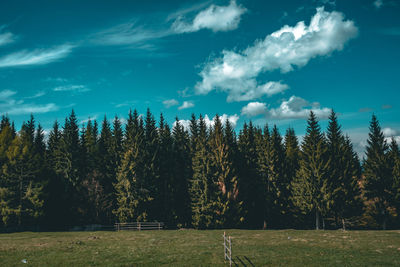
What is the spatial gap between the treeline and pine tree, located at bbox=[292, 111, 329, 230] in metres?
0.16

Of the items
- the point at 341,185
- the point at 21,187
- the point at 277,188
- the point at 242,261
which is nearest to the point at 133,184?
the point at 21,187

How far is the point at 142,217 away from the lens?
48062 millimetres

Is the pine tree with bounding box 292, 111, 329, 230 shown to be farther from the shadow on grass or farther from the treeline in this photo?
the shadow on grass

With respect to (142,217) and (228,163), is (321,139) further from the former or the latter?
(142,217)

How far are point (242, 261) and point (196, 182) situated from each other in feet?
97.9

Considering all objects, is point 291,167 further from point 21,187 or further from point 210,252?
point 21,187

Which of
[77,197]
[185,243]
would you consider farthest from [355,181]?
[77,197]

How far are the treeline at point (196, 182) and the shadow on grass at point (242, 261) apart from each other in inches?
993

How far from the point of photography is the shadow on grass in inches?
800

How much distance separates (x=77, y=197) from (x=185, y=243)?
98.7ft

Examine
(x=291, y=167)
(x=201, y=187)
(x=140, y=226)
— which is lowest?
(x=140, y=226)

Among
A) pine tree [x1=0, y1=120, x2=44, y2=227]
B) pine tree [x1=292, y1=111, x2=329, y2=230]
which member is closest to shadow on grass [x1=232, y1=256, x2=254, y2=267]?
pine tree [x1=292, y1=111, x2=329, y2=230]

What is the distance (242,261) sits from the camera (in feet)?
69.1

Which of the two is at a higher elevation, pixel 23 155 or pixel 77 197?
pixel 23 155
